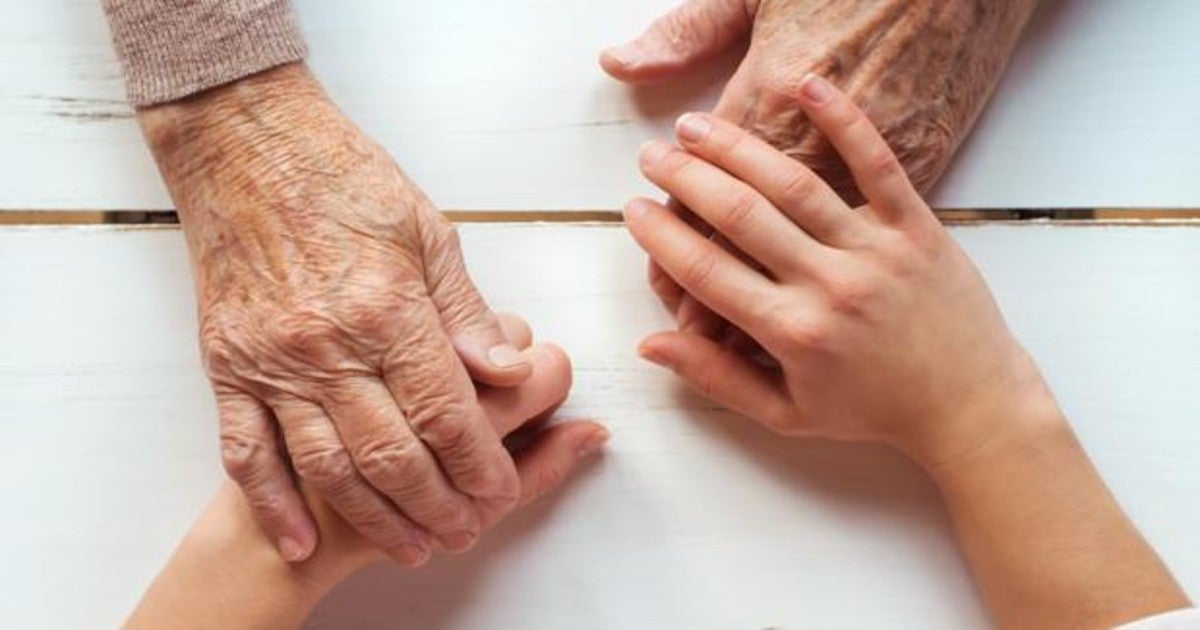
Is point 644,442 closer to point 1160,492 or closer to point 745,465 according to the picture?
point 745,465

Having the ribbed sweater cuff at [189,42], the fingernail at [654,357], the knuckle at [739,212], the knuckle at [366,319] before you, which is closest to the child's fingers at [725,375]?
the fingernail at [654,357]

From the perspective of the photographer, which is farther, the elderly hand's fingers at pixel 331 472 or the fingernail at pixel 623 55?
the fingernail at pixel 623 55

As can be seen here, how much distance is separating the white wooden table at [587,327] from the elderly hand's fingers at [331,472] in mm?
93

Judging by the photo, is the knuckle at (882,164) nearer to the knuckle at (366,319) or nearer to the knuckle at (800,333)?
the knuckle at (800,333)

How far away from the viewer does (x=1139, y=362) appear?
2.94 ft

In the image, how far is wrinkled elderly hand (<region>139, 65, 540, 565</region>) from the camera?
2.61ft

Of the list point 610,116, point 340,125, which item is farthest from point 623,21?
point 340,125

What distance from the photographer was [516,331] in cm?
89

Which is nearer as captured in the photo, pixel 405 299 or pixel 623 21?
Answer: pixel 405 299

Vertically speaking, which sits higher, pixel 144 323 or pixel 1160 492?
pixel 1160 492

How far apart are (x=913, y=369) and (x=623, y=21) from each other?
36cm

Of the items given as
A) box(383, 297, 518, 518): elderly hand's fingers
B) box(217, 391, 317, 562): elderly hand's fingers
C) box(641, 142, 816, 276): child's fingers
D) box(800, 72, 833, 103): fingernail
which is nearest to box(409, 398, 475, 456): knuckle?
box(383, 297, 518, 518): elderly hand's fingers

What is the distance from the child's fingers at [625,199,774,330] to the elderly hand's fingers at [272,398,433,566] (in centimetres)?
26

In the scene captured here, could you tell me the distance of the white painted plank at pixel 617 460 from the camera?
887 millimetres
